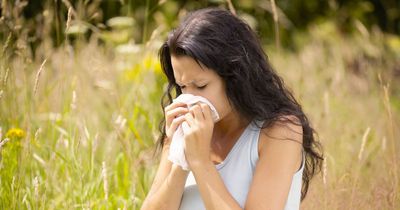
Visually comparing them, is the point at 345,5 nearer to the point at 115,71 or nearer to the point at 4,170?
the point at 115,71

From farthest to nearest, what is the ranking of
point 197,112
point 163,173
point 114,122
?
point 114,122, point 163,173, point 197,112

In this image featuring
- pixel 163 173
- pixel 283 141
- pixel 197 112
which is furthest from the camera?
pixel 163 173

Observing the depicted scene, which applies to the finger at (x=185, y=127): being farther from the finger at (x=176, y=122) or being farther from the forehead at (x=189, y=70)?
the forehead at (x=189, y=70)

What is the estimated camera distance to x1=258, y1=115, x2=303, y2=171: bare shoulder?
84.2 inches

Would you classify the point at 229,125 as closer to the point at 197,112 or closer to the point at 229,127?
the point at 229,127

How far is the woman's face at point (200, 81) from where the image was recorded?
6.86 feet

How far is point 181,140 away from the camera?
2.13 meters

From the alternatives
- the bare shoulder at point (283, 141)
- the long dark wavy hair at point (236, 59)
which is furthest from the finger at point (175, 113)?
A: the bare shoulder at point (283, 141)

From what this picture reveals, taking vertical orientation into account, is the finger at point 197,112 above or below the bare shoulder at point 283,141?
above

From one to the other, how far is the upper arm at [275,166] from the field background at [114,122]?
15.1 inches

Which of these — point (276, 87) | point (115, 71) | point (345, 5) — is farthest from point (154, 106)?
point (345, 5)

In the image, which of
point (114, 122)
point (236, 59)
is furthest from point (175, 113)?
point (114, 122)

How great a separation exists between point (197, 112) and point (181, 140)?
14cm

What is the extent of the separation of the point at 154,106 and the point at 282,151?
1806 mm
